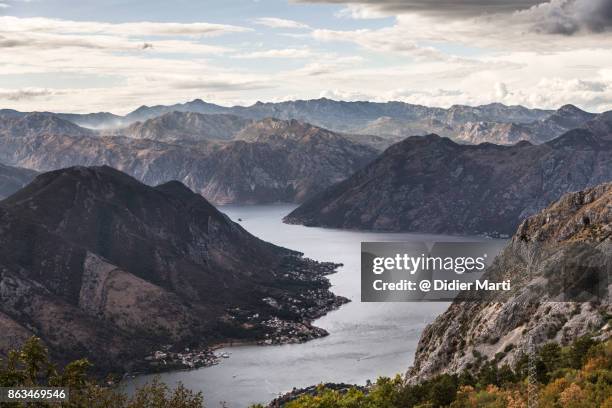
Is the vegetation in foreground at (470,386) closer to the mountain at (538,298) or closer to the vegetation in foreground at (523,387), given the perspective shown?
the vegetation in foreground at (523,387)

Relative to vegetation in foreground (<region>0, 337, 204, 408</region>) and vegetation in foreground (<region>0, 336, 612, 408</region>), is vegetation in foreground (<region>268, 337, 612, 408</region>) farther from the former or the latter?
vegetation in foreground (<region>0, 337, 204, 408</region>)

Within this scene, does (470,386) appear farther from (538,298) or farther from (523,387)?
(538,298)

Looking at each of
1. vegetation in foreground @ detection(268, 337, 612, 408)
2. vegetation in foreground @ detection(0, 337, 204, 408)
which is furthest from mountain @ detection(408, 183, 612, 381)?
vegetation in foreground @ detection(0, 337, 204, 408)

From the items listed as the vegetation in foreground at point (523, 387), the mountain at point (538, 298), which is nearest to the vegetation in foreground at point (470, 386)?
the vegetation in foreground at point (523, 387)

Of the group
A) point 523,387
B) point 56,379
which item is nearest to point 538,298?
point 523,387

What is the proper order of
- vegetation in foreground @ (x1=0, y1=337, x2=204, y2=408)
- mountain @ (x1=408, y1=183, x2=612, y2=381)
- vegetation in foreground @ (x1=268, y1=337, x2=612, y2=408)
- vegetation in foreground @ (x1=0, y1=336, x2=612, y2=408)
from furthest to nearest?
mountain @ (x1=408, y1=183, x2=612, y2=381) → vegetation in foreground @ (x1=0, y1=337, x2=204, y2=408) → vegetation in foreground @ (x1=0, y1=336, x2=612, y2=408) → vegetation in foreground @ (x1=268, y1=337, x2=612, y2=408)

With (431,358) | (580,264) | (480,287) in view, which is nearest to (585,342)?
(580,264)
